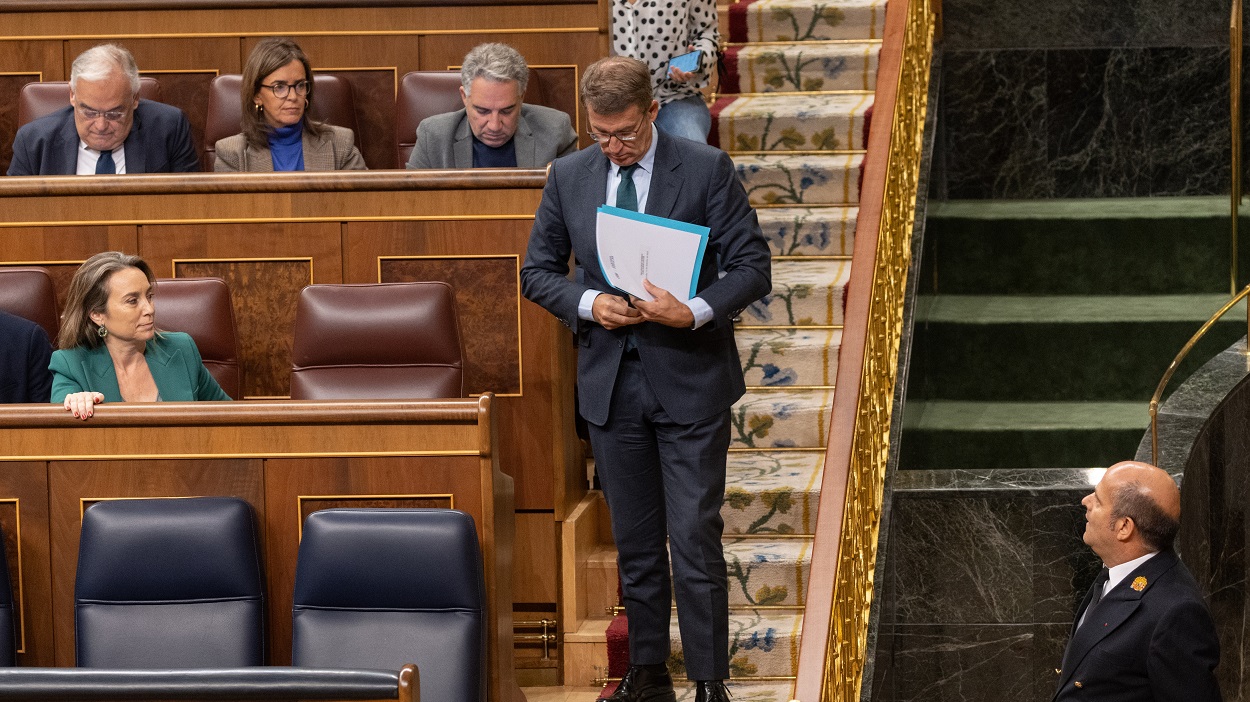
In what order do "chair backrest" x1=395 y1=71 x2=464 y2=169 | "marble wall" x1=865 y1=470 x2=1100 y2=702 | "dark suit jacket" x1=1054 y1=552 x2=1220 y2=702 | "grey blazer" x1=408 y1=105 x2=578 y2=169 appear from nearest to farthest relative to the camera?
1. "dark suit jacket" x1=1054 y1=552 x2=1220 y2=702
2. "grey blazer" x1=408 y1=105 x2=578 y2=169
3. "marble wall" x1=865 y1=470 x2=1100 y2=702
4. "chair backrest" x1=395 y1=71 x2=464 y2=169

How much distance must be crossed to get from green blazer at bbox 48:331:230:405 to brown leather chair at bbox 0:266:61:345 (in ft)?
0.88

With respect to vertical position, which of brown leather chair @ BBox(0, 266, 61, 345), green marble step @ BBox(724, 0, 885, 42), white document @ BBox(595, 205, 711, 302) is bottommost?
brown leather chair @ BBox(0, 266, 61, 345)

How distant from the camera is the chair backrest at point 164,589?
287 centimetres

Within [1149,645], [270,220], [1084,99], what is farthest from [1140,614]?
[1084,99]

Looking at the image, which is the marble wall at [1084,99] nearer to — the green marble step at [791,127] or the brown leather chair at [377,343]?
the green marble step at [791,127]

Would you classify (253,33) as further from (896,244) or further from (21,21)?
(896,244)

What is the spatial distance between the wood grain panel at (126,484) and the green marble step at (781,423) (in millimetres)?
1377

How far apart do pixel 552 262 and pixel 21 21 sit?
2.65m

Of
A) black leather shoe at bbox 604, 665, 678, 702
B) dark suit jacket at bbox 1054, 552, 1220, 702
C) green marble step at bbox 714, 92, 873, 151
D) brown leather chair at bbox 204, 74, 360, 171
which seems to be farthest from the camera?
green marble step at bbox 714, 92, 873, 151

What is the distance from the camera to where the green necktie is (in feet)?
9.55

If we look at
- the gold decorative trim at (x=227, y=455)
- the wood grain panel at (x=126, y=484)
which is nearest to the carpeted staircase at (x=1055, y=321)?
the gold decorative trim at (x=227, y=455)

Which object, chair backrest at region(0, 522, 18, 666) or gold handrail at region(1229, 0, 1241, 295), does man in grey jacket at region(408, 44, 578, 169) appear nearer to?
chair backrest at region(0, 522, 18, 666)

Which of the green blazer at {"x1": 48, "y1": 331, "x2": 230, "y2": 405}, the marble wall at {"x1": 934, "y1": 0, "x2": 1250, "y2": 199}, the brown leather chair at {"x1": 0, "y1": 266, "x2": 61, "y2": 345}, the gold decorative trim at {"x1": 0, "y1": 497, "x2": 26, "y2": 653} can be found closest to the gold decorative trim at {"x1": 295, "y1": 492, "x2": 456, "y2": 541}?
the green blazer at {"x1": 48, "y1": 331, "x2": 230, "y2": 405}

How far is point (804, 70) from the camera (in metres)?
5.08
